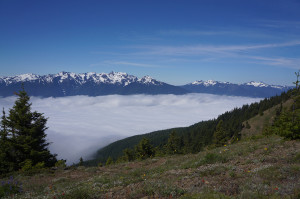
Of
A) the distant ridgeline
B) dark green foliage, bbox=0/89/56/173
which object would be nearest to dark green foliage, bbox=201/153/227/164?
the distant ridgeline

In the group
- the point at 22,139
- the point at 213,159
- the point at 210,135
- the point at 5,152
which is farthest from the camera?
the point at 210,135

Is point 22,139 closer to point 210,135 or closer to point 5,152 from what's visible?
point 5,152

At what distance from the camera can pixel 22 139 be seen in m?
22.4

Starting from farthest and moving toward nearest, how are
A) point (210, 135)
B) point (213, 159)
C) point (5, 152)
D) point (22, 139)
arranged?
1. point (210, 135)
2. point (22, 139)
3. point (5, 152)
4. point (213, 159)

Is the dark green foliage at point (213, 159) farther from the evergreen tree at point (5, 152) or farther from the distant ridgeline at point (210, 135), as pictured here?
the evergreen tree at point (5, 152)

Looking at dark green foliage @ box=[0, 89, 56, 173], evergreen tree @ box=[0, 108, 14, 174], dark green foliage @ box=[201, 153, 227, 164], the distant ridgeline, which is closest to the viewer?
dark green foliage @ box=[201, 153, 227, 164]

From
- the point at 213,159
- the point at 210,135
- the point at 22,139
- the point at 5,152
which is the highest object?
the point at 213,159

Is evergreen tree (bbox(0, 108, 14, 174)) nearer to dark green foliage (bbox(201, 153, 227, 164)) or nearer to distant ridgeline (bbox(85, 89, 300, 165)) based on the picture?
dark green foliage (bbox(201, 153, 227, 164))

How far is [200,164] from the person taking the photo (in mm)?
11875

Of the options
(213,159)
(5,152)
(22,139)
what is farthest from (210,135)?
(5,152)

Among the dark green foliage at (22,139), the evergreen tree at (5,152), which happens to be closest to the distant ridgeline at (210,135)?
the dark green foliage at (22,139)

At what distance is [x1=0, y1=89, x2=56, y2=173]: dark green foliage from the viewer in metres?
21.4

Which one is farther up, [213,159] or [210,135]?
[213,159]

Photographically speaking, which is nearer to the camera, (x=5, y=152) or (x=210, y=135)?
(x=5, y=152)
